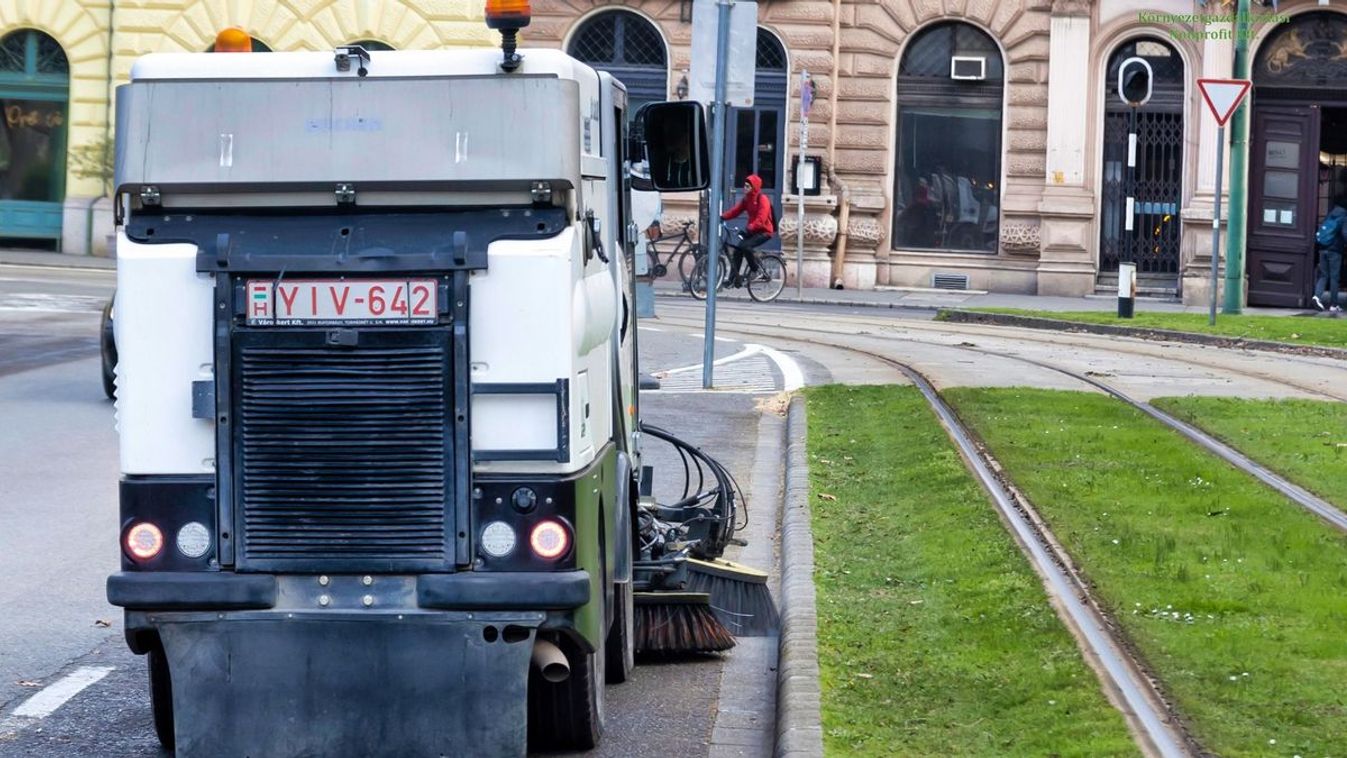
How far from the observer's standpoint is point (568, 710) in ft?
20.2

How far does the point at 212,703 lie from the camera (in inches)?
221

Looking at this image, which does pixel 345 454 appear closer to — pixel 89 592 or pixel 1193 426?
pixel 89 592

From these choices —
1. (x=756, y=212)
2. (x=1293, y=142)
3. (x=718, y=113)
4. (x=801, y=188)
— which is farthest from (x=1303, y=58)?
(x=718, y=113)

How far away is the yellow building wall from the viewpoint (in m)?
32.0

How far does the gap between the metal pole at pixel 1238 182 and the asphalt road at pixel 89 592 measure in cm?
1176

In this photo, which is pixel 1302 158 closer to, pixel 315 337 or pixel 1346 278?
pixel 1346 278

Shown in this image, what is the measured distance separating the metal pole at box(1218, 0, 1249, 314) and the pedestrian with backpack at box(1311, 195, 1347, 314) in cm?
113

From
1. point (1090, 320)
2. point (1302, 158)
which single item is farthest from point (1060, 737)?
point (1302, 158)

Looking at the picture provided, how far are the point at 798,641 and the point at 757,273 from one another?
21.8m

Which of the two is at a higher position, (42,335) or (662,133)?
(662,133)

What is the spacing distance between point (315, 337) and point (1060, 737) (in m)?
2.32

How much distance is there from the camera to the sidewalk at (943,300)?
28.6 m

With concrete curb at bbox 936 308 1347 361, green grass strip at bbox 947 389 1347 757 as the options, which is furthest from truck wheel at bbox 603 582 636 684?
concrete curb at bbox 936 308 1347 361

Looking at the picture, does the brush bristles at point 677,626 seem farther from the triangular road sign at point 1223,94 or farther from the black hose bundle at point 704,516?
the triangular road sign at point 1223,94
